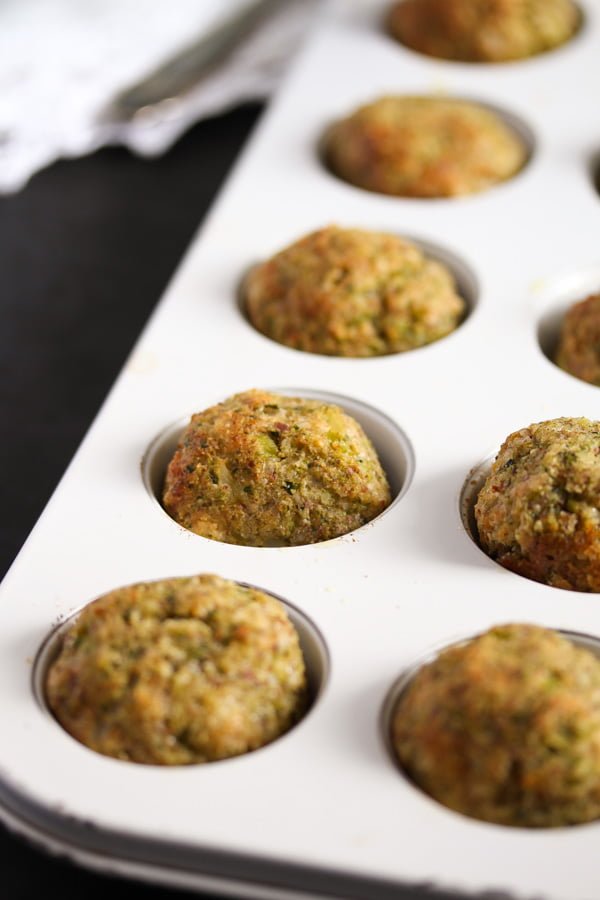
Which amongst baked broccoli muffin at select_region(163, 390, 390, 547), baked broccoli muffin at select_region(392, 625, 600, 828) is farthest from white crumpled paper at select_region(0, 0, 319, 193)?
baked broccoli muffin at select_region(392, 625, 600, 828)

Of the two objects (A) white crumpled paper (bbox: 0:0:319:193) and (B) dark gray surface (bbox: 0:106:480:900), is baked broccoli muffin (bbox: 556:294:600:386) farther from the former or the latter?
(A) white crumpled paper (bbox: 0:0:319:193)

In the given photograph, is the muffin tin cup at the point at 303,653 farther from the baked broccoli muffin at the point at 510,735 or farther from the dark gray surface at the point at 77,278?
the dark gray surface at the point at 77,278

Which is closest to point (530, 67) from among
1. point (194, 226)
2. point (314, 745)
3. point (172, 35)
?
point (194, 226)

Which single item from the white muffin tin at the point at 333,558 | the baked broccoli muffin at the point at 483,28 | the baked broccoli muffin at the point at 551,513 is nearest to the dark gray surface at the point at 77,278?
the white muffin tin at the point at 333,558

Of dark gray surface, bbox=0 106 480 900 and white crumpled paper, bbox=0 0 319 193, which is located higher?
white crumpled paper, bbox=0 0 319 193

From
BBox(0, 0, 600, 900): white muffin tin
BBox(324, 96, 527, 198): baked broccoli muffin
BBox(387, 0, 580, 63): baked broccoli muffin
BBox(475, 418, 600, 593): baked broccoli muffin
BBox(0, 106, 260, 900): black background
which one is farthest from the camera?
BBox(387, 0, 580, 63): baked broccoli muffin

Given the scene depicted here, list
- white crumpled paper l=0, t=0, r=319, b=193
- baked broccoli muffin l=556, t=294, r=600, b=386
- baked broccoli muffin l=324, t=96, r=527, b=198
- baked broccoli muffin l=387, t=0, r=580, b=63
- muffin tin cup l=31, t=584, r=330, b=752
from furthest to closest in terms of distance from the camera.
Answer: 1. white crumpled paper l=0, t=0, r=319, b=193
2. baked broccoli muffin l=387, t=0, r=580, b=63
3. baked broccoli muffin l=324, t=96, r=527, b=198
4. baked broccoli muffin l=556, t=294, r=600, b=386
5. muffin tin cup l=31, t=584, r=330, b=752
